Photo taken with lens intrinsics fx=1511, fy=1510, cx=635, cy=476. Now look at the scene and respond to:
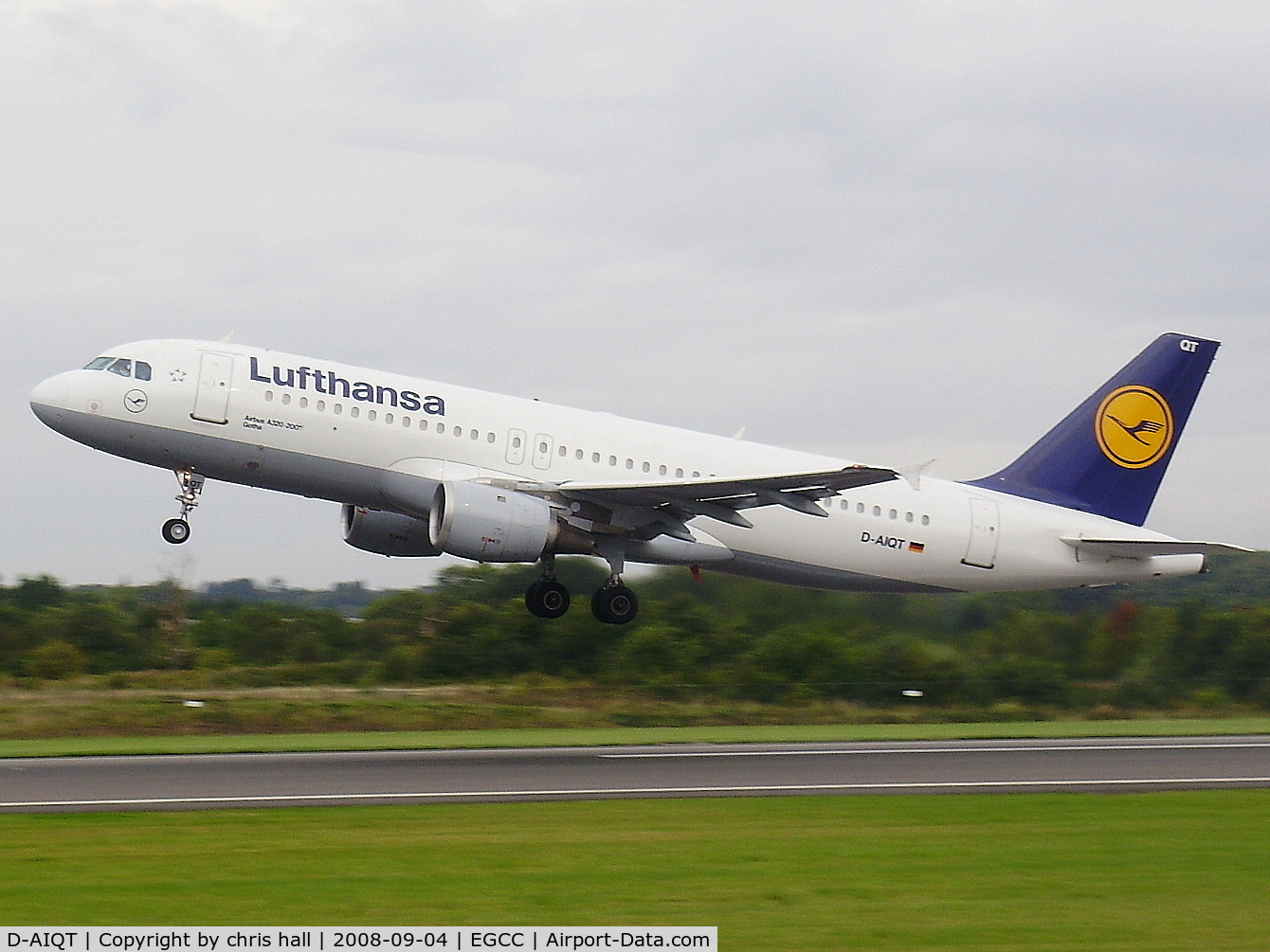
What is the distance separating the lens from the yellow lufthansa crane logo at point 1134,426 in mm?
34750

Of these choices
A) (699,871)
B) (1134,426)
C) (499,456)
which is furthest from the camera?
(1134,426)

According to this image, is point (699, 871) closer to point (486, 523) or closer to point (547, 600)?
point (486, 523)

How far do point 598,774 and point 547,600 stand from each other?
9066mm

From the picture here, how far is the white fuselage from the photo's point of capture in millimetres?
27172

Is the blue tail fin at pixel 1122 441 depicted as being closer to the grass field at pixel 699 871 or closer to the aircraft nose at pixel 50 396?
the grass field at pixel 699 871

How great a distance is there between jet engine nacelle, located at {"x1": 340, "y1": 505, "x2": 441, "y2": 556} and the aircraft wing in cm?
387

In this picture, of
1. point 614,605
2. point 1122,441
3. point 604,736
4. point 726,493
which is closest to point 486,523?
point 726,493

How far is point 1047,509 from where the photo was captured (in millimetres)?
33812

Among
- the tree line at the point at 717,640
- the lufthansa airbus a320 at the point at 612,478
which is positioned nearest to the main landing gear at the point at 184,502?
the lufthansa airbus a320 at the point at 612,478

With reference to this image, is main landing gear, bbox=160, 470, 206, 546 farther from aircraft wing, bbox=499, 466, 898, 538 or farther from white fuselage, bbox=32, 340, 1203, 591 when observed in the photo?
aircraft wing, bbox=499, 466, 898, 538

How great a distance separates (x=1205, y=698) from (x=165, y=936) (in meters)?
34.1

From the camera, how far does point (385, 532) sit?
31.3 metres

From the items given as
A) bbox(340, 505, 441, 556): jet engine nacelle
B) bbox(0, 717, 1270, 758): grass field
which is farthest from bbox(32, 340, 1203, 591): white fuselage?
bbox(0, 717, 1270, 758): grass field

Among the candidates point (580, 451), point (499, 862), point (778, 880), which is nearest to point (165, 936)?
point (499, 862)
